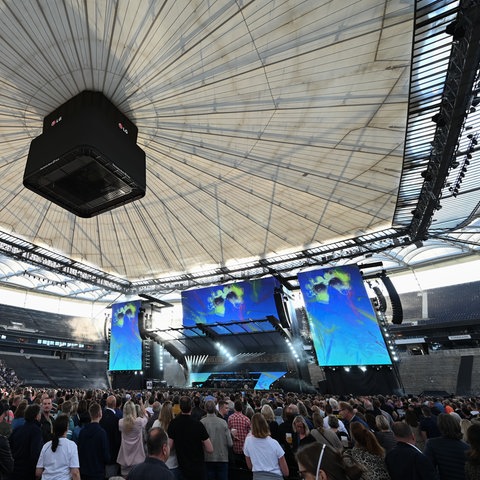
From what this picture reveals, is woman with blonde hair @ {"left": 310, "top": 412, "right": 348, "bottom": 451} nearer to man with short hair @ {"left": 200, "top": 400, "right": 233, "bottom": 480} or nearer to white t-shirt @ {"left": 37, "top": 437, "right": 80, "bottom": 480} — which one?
man with short hair @ {"left": 200, "top": 400, "right": 233, "bottom": 480}

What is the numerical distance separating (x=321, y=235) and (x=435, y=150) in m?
11.1

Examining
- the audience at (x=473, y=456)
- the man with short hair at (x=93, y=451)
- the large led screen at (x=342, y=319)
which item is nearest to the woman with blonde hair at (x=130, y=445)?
the man with short hair at (x=93, y=451)

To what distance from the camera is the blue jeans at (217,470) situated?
5.30 m

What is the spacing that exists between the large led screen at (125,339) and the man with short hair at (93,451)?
28.0 meters

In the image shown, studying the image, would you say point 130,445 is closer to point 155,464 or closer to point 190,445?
point 190,445

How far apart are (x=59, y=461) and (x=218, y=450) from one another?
7.77 feet

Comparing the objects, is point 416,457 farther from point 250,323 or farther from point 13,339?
point 13,339

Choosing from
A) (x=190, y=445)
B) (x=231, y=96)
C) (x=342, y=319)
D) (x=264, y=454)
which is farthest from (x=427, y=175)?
(x=190, y=445)

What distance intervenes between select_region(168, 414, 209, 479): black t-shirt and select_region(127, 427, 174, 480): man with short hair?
202cm

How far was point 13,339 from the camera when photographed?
4025 centimetres

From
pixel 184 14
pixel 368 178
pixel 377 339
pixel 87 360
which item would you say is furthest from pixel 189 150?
pixel 87 360

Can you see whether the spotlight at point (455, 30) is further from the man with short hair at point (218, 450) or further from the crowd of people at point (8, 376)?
the crowd of people at point (8, 376)

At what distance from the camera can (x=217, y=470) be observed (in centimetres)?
532

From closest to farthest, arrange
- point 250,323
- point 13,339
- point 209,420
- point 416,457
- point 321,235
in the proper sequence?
point 416,457 < point 209,420 < point 321,235 < point 250,323 < point 13,339
